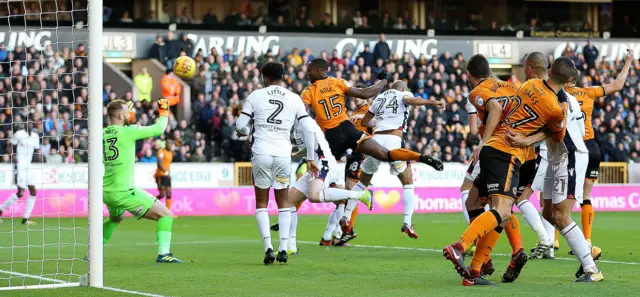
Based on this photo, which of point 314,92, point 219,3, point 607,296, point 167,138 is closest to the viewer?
point 607,296

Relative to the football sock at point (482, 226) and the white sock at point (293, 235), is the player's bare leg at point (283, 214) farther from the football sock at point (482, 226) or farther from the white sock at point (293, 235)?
the football sock at point (482, 226)

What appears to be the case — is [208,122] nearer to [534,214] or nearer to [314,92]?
[314,92]

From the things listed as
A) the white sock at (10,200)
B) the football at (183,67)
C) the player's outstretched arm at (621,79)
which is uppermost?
the football at (183,67)

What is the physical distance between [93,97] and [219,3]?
28257 millimetres

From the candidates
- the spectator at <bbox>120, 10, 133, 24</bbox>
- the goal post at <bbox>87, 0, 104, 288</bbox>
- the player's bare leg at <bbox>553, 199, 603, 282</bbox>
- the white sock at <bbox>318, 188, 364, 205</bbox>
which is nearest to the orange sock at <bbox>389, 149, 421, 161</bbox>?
the white sock at <bbox>318, 188, 364, 205</bbox>

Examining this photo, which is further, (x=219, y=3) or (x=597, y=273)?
(x=219, y=3)

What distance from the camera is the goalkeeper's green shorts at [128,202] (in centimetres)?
1179

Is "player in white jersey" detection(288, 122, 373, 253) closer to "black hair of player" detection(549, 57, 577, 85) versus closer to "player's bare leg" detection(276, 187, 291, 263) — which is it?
"player's bare leg" detection(276, 187, 291, 263)

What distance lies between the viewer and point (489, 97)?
32.1ft

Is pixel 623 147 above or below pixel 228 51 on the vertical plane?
below

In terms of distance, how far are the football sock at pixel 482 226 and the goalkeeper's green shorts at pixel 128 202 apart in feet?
14.0

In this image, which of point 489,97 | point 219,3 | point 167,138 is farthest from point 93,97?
point 219,3

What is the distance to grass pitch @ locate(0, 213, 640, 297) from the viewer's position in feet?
30.0

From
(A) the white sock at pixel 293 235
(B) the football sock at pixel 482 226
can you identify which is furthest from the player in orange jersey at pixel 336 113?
(B) the football sock at pixel 482 226
